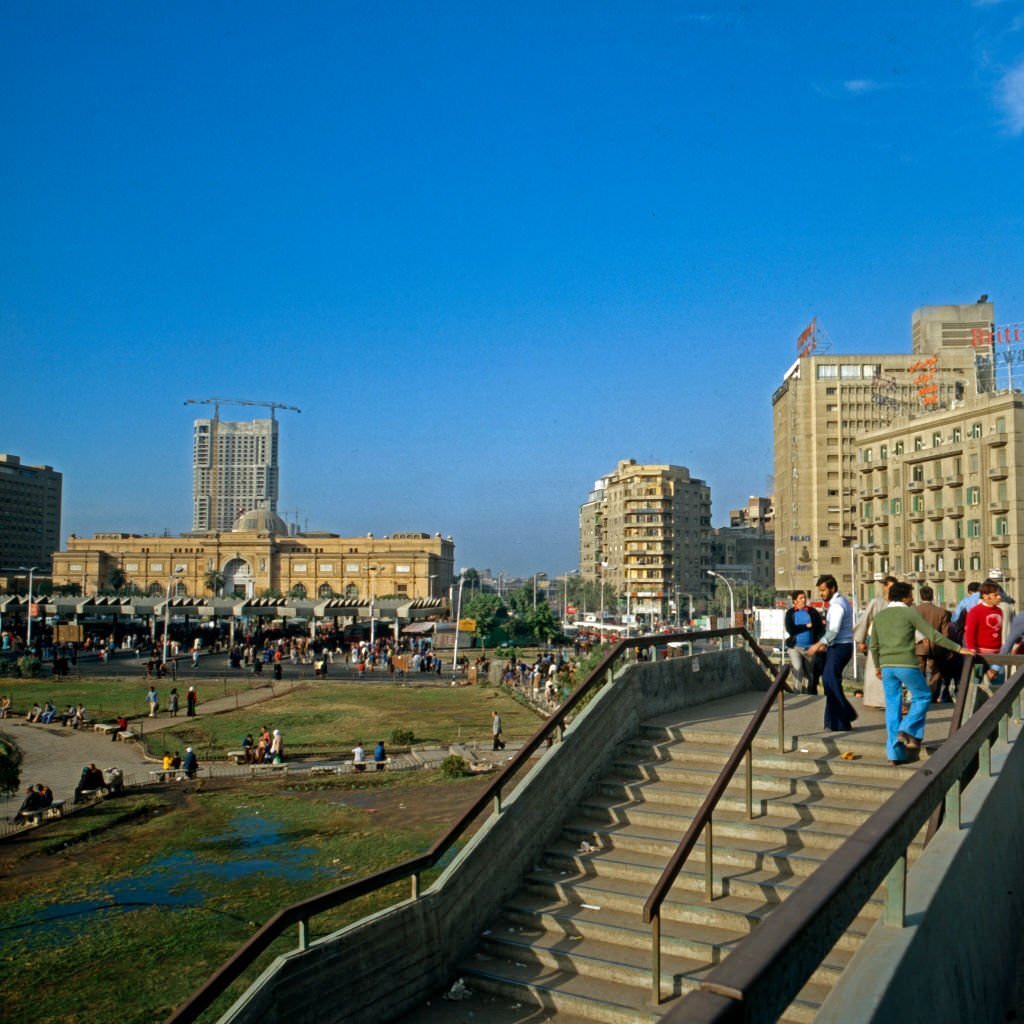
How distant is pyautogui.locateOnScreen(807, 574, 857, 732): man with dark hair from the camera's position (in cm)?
859

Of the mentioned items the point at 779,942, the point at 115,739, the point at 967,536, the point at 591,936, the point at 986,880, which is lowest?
the point at 115,739

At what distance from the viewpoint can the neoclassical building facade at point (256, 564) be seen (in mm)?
145125

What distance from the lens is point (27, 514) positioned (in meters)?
188

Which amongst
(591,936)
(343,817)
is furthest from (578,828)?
(343,817)

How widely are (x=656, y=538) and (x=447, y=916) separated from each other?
395 feet

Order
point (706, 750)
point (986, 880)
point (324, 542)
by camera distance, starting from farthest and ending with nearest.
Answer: point (324, 542) → point (706, 750) → point (986, 880)

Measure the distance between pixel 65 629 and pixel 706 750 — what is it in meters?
63.3

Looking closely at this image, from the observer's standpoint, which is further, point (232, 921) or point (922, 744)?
point (232, 921)

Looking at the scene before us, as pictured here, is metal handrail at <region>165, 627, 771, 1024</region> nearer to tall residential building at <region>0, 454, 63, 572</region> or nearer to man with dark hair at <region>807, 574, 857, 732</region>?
man with dark hair at <region>807, 574, 857, 732</region>

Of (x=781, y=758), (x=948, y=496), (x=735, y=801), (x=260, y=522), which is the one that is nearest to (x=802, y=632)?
(x=781, y=758)

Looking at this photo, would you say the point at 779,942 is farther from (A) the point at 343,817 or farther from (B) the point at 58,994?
(A) the point at 343,817

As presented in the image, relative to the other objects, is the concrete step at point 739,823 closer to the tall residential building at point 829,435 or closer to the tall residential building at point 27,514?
the tall residential building at point 829,435

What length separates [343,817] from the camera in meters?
17.0

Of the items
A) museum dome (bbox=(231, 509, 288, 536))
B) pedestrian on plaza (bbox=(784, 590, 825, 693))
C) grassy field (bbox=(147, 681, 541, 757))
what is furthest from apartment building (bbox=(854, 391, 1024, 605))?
museum dome (bbox=(231, 509, 288, 536))
